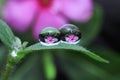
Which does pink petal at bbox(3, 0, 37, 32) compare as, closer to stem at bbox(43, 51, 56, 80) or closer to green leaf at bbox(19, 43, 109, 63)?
stem at bbox(43, 51, 56, 80)

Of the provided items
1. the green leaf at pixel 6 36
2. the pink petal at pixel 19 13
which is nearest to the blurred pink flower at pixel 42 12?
the pink petal at pixel 19 13

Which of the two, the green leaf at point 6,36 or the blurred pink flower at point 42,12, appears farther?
the blurred pink flower at point 42,12

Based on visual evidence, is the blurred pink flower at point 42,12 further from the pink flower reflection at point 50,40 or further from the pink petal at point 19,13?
the pink flower reflection at point 50,40

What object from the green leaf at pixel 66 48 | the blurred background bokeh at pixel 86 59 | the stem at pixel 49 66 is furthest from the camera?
the blurred background bokeh at pixel 86 59

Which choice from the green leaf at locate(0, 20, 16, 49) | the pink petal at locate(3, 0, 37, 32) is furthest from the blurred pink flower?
the green leaf at locate(0, 20, 16, 49)

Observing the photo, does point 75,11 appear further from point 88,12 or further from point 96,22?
point 96,22

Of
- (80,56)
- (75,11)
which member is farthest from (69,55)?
(75,11)

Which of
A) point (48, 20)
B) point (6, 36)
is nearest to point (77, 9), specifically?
point (48, 20)

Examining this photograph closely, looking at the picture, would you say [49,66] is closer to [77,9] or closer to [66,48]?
[77,9]
